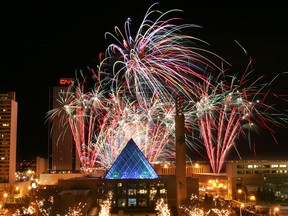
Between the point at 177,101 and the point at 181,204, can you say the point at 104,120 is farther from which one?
the point at 181,204

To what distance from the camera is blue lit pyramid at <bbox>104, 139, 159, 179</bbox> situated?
47094 millimetres

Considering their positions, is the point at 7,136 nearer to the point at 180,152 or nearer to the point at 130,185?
the point at 130,185

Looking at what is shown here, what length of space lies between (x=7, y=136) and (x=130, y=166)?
135 ft

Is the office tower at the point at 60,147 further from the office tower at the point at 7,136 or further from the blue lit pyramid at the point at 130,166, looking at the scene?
the blue lit pyramid at the point at 130,166

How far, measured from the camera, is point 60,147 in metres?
90.9

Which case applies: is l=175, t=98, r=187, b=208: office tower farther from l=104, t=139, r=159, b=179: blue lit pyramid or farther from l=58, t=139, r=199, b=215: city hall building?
l=104, t=139, r=159, b=179: blue lit pyramid

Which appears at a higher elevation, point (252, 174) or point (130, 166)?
point (130, 166)

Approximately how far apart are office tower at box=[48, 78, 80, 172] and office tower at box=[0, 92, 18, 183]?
9.98 m

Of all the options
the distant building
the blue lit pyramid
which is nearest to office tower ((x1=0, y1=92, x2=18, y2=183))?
the blue lit pyramid

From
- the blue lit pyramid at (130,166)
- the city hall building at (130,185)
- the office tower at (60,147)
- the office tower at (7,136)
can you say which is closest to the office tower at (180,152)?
the city hall building at (130,185)

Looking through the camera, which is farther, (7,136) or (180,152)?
(7,136)

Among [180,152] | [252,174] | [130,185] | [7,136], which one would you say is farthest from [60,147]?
[180,152]

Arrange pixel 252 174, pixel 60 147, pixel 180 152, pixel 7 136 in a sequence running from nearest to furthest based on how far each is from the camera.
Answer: pixel 180 152, pixel 252 174, pixel 7 136, pixel 60 147

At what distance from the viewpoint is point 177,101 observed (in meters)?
43.6
